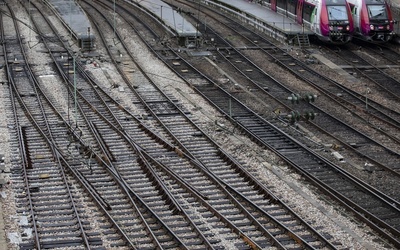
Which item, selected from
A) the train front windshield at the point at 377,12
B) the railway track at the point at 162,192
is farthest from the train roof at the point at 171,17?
the railway track at the point at 162,192

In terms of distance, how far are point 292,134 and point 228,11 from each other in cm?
2572

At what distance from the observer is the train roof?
38.9 m

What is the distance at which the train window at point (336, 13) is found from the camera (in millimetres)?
38344

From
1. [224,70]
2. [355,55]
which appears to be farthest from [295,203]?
[355,55]

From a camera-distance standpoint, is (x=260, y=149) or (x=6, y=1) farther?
(x=6, y=1)

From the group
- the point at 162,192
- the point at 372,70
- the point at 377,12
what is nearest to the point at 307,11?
the point at 377,12

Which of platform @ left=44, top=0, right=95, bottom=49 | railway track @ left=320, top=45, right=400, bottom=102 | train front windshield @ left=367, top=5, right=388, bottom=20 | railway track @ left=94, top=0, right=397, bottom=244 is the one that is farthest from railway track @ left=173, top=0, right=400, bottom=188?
platform @ left=44, top=0, right=95, bottom=49

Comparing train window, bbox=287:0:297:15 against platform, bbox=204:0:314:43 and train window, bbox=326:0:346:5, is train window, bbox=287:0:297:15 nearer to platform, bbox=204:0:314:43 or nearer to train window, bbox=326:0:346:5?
platform, bbox=204:0:314:43

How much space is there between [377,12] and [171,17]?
36.0ft

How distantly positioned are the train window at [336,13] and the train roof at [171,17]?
241 inches

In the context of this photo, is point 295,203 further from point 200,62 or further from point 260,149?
point 200,62

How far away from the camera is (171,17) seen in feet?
144

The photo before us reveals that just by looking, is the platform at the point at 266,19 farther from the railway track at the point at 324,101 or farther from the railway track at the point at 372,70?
the railway track at the point at 372,70

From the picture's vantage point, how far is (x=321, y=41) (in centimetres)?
4050
